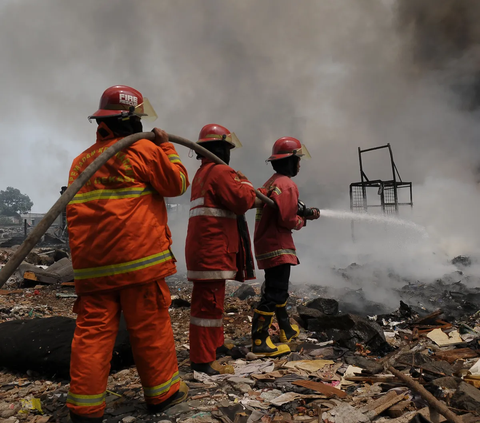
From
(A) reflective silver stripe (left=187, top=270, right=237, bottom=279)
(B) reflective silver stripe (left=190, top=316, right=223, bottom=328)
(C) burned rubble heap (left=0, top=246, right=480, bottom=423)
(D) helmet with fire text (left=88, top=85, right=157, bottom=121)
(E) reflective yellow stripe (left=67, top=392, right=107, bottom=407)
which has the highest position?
(D) helmet with fire text (left=88, top=85, right=157, bottom=121)

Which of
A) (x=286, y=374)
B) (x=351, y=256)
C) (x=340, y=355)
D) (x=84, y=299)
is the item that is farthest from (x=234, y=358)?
(x=351, y=256)

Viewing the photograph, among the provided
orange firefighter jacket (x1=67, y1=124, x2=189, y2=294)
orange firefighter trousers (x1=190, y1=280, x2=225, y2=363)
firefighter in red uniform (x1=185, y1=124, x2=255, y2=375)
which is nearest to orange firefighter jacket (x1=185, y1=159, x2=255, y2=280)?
firefighter in red uniform (x1=185, y1=124, x2=255, y2=375)

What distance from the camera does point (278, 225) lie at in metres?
4.19

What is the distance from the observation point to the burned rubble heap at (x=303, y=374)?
96.4 inches

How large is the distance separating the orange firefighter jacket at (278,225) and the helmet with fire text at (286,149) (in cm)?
27

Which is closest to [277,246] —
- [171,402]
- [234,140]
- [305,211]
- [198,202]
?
[305,211]

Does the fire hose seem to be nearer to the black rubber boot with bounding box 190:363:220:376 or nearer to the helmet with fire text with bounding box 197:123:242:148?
the helmet with fire text with bounding box 197:123:242:148

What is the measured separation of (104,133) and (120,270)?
957 millimetres

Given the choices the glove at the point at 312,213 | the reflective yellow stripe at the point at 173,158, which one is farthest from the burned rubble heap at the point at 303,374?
the reflective yellow stripe at the point at 173,158

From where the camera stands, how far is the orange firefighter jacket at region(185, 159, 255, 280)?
3287 mm

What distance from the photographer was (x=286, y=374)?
3223 millimetres

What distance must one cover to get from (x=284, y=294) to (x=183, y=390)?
5.82ft

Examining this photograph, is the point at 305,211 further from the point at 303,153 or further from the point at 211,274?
the point at 211,274

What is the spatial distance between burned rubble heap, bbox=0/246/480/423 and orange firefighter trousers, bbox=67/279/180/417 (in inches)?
12.1
